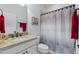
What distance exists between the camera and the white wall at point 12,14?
1.51 metres

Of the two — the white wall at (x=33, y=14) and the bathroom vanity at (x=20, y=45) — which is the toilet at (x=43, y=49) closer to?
the bathroom vanity at (x=20, y=45)

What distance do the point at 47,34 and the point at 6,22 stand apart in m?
0.75

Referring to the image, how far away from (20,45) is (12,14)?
488 millimetres

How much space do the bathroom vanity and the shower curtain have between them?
7.7 inches

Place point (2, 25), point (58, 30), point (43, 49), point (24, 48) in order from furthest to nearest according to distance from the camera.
Answer: point (58, 30)
point (43, 49)
point (24, 48)
point (2, 25)

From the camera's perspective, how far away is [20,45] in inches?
60.7

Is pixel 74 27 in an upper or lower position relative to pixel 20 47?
upper

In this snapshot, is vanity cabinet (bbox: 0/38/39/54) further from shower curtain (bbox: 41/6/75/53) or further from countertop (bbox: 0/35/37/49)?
shower curtain (bbox: 41/6/75/53)

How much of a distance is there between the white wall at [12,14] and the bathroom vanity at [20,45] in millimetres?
185

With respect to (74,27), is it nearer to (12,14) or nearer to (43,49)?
(43,49)

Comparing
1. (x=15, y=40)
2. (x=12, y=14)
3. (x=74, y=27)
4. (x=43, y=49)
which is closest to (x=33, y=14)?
(x=12, y=14)

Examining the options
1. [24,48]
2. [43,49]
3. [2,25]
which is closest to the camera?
[2,25]
